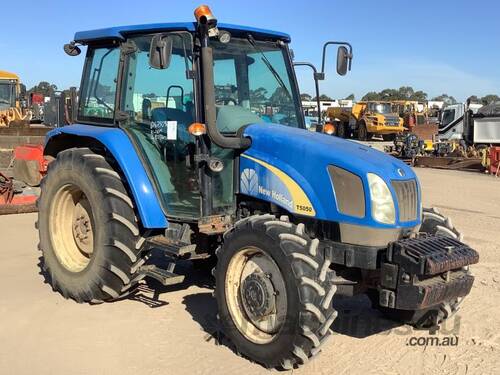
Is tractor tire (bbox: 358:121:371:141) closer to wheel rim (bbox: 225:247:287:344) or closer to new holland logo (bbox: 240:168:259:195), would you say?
new holland logo (bbox: 240:168:259:195)

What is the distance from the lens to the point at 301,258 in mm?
3480

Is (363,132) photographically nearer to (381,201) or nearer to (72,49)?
(72,49)

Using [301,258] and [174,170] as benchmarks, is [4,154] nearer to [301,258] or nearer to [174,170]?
[174,170]

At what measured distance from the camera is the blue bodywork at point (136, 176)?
458cm

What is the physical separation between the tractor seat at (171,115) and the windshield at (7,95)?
61.6 ft

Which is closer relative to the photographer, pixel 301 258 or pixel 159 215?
pixel 301 258

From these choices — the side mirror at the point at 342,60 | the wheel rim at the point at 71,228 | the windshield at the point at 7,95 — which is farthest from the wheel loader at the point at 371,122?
the wheel rim at the point at 71,228

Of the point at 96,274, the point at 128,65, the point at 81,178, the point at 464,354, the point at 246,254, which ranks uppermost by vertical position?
the point at 128,65

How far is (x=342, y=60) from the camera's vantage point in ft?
16.0

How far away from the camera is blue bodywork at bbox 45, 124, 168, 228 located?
15.0 feet

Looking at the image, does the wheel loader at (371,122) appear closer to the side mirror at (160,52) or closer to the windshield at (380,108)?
the windshield at (380,108)

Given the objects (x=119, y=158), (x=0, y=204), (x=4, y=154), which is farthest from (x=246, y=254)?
(x=4, y=154)

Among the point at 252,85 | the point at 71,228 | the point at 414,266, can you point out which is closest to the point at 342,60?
the point at 252,85

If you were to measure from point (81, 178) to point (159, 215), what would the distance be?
0.84 m
